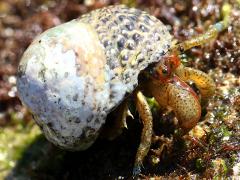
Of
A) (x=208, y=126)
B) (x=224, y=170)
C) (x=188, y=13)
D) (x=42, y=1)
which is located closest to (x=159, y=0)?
(x=188, y=13)

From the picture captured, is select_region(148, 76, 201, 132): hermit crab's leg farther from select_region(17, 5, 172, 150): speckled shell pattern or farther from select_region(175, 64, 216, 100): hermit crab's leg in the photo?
select_region(17, 5, 172, 150): speckled shell pattern

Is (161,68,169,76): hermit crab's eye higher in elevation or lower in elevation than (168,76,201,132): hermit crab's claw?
higher

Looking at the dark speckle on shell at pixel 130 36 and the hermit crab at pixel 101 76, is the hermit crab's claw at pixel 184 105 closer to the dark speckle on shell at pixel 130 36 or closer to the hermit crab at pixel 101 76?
the hermit crab at pixel 101 76

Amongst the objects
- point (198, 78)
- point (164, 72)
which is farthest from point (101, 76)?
point (198, 78)

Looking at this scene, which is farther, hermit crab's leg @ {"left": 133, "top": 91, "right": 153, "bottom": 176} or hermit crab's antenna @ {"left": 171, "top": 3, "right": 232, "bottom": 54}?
hermit crab's antenna @ {"left": 171, "top": 3, "right": 232, "bottom": 54}

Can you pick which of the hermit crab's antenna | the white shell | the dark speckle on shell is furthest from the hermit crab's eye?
the white shell

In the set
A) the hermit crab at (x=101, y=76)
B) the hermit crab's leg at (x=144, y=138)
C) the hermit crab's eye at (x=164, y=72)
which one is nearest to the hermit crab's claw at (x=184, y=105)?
the hermit crab at (x=101, y=76)

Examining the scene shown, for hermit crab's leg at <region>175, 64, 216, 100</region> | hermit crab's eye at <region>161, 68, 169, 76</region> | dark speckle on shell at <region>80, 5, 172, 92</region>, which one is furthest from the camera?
hermit crab's leg at <region>175, 64, 216, 100</region>
